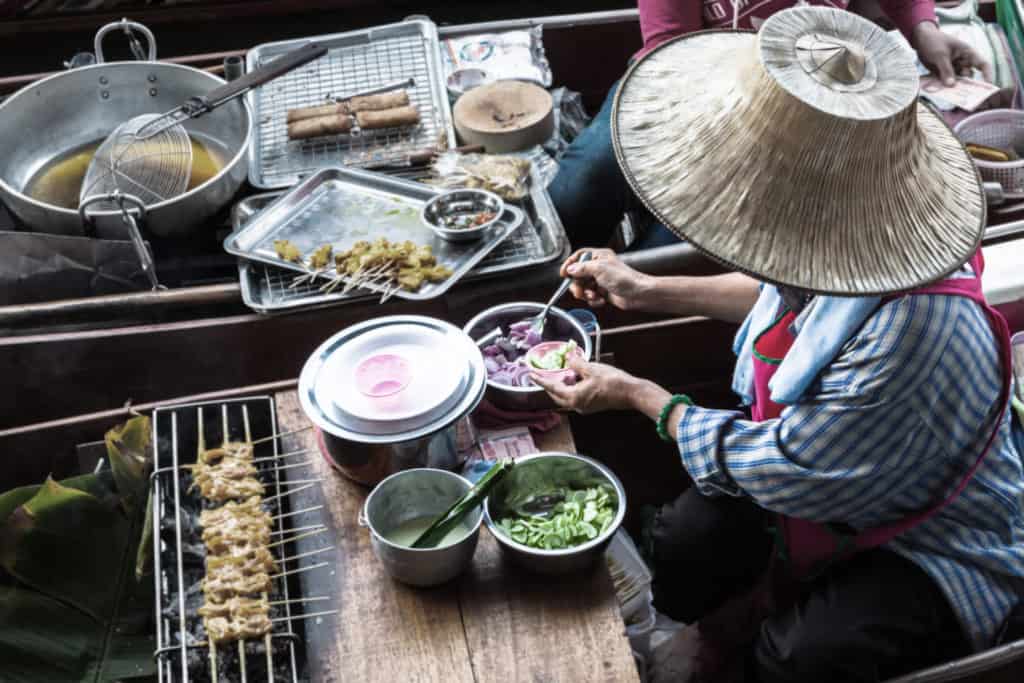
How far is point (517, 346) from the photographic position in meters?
2.49

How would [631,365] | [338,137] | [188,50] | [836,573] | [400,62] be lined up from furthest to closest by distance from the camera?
[188,50] < [400,62] < [338,137] < [631,365] < [836,573]

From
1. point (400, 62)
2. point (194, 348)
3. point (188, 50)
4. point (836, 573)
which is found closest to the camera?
point (836, 573)

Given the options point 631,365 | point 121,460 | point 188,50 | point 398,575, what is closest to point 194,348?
point 121,460

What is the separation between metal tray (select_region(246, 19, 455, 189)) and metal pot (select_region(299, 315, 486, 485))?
4.37ft

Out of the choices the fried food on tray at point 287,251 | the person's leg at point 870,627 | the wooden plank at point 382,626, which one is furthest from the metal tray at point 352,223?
the person's leg at point 870,627

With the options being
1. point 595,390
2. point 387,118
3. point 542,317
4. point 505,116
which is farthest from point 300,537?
point 505,116

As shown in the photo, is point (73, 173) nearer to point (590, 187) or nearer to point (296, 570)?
point (590, 187)

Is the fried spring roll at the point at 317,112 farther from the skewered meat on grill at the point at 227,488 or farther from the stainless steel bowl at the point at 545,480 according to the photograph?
the stainless steel bowl at the point at 545,480

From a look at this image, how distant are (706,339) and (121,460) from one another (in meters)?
1.85

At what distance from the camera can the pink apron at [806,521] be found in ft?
6.09

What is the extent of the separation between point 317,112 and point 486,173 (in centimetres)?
84

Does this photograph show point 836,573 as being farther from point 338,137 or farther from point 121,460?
point 338,137

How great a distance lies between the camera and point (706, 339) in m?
3.00

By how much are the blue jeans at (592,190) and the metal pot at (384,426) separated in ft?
4.08
